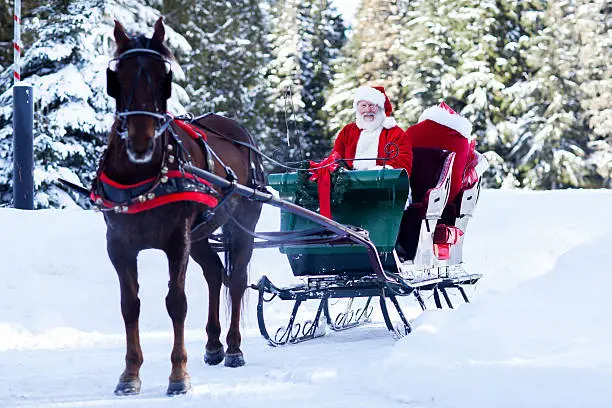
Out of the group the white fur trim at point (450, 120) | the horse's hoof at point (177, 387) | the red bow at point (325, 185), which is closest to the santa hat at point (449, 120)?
the white fur trim at point (450, 120)

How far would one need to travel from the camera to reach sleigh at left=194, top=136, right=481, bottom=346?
7695 mm

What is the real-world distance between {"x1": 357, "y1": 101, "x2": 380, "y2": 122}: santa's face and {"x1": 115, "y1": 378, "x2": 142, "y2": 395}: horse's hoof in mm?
3822

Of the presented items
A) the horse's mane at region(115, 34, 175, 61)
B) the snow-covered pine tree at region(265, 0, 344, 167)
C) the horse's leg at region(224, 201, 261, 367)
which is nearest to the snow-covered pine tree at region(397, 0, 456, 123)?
the snow-covered pine tree at region(265, 0, 344, 167)

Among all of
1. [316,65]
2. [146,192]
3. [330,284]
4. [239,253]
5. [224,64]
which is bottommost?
[330,284]

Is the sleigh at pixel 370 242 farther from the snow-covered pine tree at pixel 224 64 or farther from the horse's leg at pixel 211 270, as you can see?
the snow-covered pine tree at pixel 224 64

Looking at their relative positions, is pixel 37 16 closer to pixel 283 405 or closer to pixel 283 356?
pixel 283 356

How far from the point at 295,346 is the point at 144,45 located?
3.18 m

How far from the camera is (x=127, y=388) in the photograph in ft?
18.6

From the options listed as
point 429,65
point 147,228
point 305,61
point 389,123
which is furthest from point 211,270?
point 305,61

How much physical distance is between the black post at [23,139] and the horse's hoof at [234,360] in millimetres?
6665

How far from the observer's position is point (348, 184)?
7.78 m

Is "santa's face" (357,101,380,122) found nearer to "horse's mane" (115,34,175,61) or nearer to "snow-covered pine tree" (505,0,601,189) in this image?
"horse's mane" (115,34,175,61)

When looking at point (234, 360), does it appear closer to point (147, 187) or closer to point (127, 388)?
point (127, 388)

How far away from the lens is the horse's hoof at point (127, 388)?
5.67 metres
